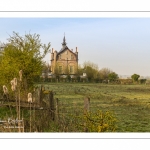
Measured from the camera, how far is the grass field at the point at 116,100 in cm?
692

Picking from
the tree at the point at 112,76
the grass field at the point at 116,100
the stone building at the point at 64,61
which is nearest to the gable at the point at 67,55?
the stone building at the point at 64,61

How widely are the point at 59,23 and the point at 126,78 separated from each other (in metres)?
1.65

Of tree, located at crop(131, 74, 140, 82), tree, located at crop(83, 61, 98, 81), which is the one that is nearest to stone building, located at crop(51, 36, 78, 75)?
tree, located at crop(83, 61, 98, 81)

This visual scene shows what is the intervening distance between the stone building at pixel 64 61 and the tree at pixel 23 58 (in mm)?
242

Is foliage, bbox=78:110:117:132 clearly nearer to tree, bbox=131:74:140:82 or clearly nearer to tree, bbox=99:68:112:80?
tree, bbox=99:68:112:80

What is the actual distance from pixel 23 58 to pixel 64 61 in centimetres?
90

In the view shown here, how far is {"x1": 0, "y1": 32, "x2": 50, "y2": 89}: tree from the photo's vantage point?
7133 mm

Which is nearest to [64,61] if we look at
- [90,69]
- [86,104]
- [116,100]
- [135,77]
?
[90,69]

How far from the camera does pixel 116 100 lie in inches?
281

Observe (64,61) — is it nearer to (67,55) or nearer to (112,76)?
(67,55)

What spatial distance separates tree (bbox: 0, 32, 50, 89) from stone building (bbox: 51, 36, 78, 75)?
24cm

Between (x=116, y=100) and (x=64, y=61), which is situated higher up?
(x=64, y=61)

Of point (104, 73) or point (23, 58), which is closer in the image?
point (104, 73)
